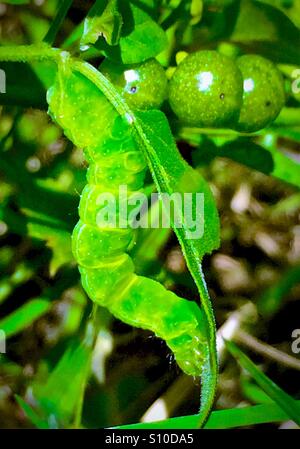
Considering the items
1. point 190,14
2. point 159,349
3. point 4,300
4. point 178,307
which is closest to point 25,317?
point 4,300

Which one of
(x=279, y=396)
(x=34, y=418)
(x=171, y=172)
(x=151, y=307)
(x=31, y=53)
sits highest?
(x=31, y=53)

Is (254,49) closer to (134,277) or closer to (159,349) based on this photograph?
(134,277)
